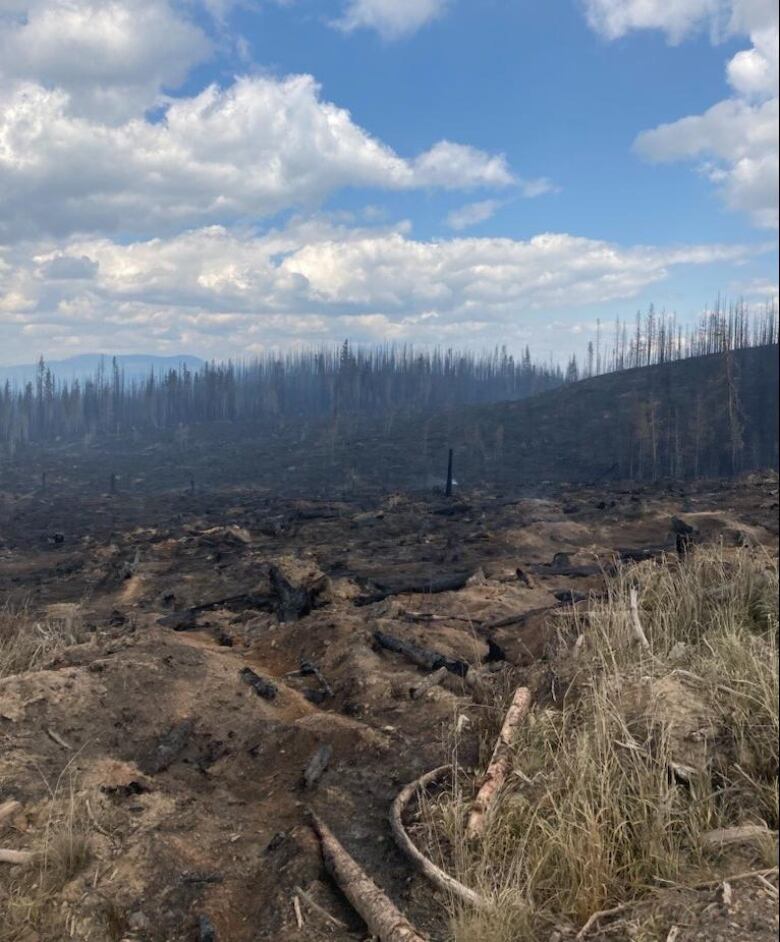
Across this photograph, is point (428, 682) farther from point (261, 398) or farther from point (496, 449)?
point (261, 398)

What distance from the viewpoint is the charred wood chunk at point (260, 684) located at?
6.72 meters

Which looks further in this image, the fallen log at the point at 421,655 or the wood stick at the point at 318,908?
the fallen log at the point at 421,655

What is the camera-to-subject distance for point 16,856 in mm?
3990

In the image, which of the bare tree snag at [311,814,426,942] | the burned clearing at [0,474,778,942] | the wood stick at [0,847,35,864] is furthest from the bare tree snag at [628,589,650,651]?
the wood stick at [0,847,35,864]

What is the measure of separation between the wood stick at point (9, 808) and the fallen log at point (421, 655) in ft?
12.0

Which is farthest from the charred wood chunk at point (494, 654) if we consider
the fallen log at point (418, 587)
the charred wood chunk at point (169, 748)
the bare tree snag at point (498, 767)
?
the fallen log at point (418, 587)

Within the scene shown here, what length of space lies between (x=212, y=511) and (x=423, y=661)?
22515 mm

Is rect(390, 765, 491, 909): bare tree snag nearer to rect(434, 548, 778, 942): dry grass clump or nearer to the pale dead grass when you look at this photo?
rect(434, 548, 778, 942): dry grass clump

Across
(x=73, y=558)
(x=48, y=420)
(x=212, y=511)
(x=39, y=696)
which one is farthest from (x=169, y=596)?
(x=48, y=420)

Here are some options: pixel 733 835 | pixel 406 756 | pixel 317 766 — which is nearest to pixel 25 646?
pixel 317 766

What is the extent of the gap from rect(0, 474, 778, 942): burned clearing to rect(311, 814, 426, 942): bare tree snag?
3.7 inches

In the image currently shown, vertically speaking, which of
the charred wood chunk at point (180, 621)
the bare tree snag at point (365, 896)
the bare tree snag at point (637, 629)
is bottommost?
the charred wood chunk at point (180, 621)

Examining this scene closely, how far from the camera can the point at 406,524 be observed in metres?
22.3

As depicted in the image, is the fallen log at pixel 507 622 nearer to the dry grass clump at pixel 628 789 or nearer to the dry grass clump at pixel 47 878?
the dry grass clump at pixel 628 789
